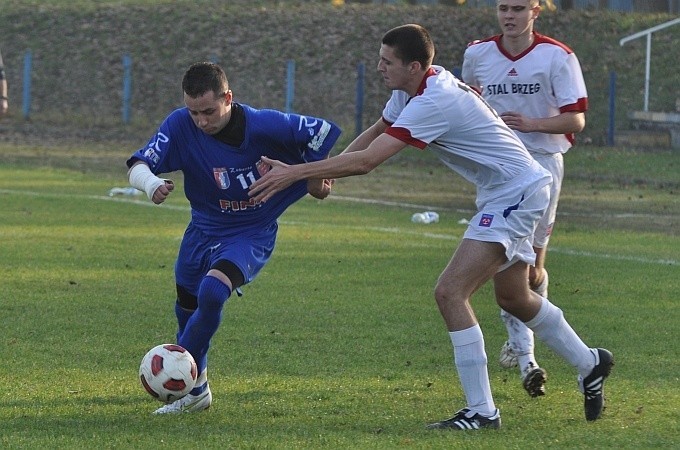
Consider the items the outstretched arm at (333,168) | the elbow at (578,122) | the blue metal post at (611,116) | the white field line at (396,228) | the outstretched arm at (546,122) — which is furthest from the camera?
the blue metal post at (611,116)

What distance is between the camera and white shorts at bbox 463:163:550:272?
625cm

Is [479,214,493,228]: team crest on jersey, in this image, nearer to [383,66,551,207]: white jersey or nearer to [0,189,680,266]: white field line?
[383,66,551,207]: white jersey

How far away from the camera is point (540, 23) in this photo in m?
36.1

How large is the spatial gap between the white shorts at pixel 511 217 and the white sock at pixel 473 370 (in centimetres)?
44

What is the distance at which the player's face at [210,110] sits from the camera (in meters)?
6.47

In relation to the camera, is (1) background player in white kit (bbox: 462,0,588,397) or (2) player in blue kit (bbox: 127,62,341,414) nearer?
(2) player in blue kit (bbox: 127,62,341,414)

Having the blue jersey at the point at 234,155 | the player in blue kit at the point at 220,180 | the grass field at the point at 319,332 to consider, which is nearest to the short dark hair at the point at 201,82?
the player in blue kit at the point at 220,180

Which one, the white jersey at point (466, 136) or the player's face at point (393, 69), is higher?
the player's face at point (393, 69)

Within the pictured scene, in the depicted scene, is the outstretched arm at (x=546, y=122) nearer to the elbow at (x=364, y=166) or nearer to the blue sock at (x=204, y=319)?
the elbow at (x=364, y=166)

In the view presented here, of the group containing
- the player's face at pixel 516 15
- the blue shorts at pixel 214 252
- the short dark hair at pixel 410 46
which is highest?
the player's face at pixel 516 15

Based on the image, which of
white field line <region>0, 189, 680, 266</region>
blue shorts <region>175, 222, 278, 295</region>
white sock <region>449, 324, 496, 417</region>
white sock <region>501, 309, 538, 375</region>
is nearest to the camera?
white sock <region>449, 324, 496, 417</region>

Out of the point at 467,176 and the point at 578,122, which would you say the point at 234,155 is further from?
the point at 578,122

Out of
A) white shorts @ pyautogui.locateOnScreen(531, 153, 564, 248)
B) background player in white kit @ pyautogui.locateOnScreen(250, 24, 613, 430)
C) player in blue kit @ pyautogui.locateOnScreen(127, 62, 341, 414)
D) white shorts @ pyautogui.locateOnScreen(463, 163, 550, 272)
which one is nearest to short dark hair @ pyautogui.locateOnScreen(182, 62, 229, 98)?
player in blue kit @ pyautogui.locateOnScreen(127, 62, 341, 414)

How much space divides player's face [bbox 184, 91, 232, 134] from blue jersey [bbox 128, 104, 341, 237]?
15cm
